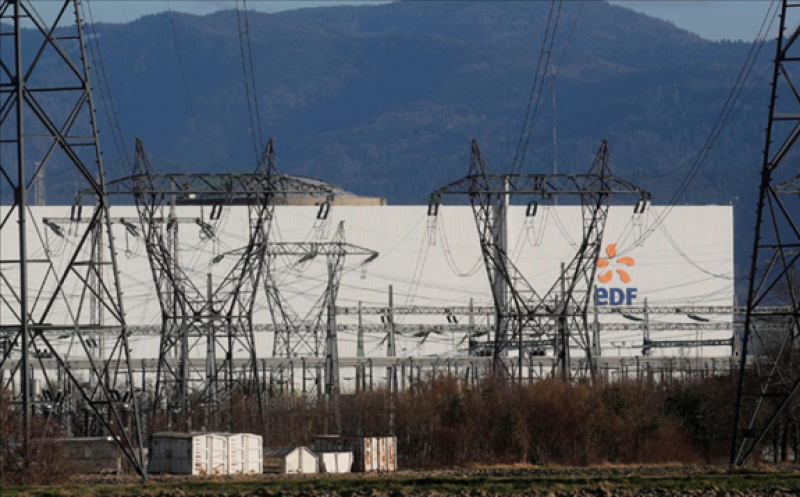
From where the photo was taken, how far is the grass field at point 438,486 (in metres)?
37.8

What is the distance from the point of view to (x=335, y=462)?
2238 inches

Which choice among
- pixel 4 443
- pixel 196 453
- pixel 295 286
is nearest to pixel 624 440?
pixel 196 453

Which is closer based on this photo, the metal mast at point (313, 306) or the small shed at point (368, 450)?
the small shed at point (368, 450)

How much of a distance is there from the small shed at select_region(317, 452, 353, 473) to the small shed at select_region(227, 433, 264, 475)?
213 centimetres

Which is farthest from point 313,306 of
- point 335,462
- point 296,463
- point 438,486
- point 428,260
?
point 438,486

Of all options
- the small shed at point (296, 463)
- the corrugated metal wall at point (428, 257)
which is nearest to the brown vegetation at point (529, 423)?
the small shed at point (296, 463)

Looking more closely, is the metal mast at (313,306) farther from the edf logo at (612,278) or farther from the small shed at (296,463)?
the small shed at (296,463)

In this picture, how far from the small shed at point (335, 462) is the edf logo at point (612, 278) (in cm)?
6861

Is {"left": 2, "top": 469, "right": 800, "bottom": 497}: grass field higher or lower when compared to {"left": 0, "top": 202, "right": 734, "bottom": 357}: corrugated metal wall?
lower

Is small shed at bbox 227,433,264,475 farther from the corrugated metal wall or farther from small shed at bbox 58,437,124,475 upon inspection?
the corrugated metal wall

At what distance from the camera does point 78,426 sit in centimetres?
8119

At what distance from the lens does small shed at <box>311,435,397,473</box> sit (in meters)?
58.6

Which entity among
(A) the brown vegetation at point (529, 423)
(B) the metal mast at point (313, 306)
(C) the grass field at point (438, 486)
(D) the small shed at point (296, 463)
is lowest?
(C) the grass field at point (438, 486)

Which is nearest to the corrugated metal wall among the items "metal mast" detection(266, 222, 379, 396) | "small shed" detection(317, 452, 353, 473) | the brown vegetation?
"metal mast" detection(266, 222, 379, 396)
